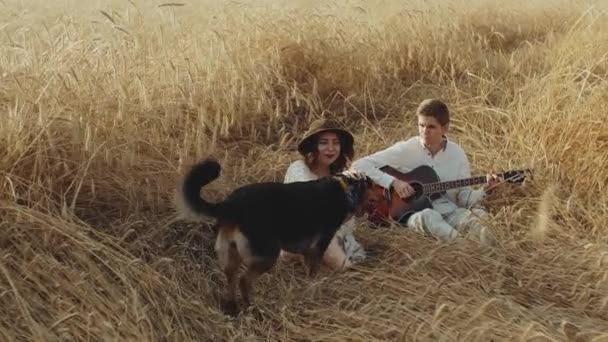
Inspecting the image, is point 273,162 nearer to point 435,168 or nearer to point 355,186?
point 435,168

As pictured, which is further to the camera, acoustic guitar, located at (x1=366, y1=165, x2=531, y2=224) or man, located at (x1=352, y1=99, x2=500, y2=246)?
acoustic guitar, located at (x1=366, y1=165, x2=531, y2=224)

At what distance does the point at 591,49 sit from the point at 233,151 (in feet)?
7.00

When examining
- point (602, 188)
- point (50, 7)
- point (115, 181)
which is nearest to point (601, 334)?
point (602, 188)

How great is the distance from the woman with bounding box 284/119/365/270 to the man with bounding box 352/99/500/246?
0.11 meters

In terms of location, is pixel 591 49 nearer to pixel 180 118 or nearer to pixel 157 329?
pixel 180 118

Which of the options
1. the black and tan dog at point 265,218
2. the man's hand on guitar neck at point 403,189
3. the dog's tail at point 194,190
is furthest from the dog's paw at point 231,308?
the man's hand on guitar neck at point 403,189

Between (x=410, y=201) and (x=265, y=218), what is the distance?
1.13 m

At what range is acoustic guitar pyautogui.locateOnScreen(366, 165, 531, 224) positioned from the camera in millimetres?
3393

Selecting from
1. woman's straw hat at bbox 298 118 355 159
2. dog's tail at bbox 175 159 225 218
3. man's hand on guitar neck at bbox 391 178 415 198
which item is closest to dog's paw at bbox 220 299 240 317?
dog's tail at bbox 175 159 225 218

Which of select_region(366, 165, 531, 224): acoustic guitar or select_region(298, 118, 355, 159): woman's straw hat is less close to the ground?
select_region(298, 118, 355, 159): woman's straw hat

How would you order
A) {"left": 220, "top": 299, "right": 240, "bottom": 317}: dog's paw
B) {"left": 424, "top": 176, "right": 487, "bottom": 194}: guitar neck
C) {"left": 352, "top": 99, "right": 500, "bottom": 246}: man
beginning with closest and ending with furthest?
{"left": 220, "top": 299, "right": 240, "bottom": 317}: dog's paw
{"left": 352, "top": 99, "right": 500, "bottom": 246}: man
{"left": 424, "top": 176, "right": 487, "bottom": 194}: guitar neck

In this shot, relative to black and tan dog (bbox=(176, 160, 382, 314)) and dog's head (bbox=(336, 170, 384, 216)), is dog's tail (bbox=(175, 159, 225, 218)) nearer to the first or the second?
black and tan dog (bbox=(176, 160, 382, 314))

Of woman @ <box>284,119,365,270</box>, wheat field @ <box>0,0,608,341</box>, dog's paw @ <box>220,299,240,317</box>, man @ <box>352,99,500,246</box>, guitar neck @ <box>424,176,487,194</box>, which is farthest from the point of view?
guitar neck @ <box>424,176,487,194</box>

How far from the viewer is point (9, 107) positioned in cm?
281
